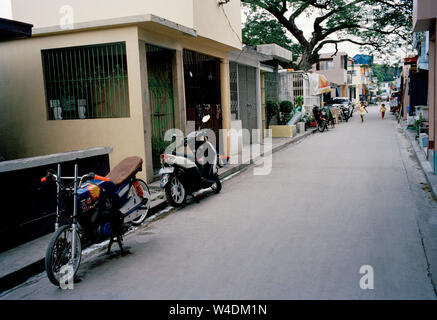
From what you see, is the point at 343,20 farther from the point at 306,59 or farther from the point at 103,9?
the point at 103,9

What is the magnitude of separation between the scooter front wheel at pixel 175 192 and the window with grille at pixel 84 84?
8.85 ft

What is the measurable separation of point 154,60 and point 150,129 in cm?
266

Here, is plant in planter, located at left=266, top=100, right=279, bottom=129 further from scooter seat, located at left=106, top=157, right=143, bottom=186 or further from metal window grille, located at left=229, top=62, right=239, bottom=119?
scooter seat, located at left=106, top=157, right=143, bottom=186

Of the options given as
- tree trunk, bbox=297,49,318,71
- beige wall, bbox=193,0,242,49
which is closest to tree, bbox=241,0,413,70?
tree trunk, bbox=297,49,318,71

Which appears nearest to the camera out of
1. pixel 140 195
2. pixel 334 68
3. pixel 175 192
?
pixel 140 195

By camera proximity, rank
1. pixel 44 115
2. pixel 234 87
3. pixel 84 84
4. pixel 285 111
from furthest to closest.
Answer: pixel 285 111 < pixel 234 87 < pixel 44 115 < pixel 84 84

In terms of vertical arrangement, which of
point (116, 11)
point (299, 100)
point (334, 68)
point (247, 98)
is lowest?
point (299, 100)

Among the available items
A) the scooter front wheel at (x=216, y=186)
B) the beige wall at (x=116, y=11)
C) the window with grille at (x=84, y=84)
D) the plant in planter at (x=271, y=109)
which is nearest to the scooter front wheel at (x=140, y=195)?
the scooter front wheel at (x=216, y=186)

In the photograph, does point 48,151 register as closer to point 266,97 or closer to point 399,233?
point 399,233

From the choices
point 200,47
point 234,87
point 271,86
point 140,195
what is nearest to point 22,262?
point 140,195

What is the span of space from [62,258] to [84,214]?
0.56 metres

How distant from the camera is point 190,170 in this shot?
8242 millimetres

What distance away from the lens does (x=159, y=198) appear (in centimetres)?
838
